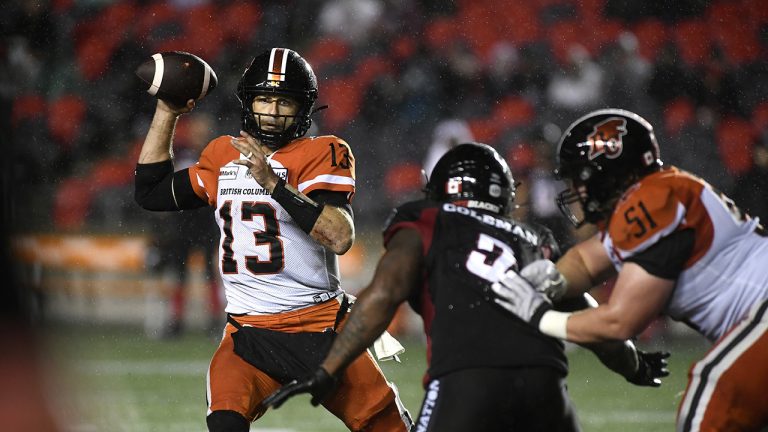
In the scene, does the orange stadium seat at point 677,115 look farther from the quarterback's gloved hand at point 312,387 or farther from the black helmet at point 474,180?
the quarterback's gloved hand at point 312,387

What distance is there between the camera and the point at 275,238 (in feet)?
12.4

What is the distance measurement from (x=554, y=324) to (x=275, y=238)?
3.86 feet

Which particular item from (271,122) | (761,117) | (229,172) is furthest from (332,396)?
(761,117)

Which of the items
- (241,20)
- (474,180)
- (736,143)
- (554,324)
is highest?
(474,180)

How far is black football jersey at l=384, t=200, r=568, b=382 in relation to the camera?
116 inches

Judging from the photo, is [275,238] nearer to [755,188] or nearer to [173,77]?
[173,77]

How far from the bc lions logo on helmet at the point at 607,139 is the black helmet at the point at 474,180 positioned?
10.2 inches

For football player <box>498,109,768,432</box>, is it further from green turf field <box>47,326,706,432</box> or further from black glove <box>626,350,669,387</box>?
green turf field <box>47,326,706,432</box>

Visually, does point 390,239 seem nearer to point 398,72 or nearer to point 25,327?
point 25,327

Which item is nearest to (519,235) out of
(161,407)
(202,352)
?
(161,407)

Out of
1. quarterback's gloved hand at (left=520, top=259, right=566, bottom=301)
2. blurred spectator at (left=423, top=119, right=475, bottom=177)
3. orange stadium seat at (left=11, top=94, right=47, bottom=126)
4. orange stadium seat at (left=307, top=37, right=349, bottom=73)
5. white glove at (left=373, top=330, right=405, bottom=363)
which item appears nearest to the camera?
quarterback's gloved hand at (left=520, top=259, right=566, bottom=301)

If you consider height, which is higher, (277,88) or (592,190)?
(277,88)

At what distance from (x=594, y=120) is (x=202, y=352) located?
5.71 m

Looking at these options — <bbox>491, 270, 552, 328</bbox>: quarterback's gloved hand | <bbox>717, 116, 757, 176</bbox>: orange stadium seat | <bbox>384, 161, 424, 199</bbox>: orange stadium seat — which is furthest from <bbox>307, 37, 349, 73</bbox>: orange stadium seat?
<bbox>491, 270, 552, 328</bbox>: quarterback's gloved hand
